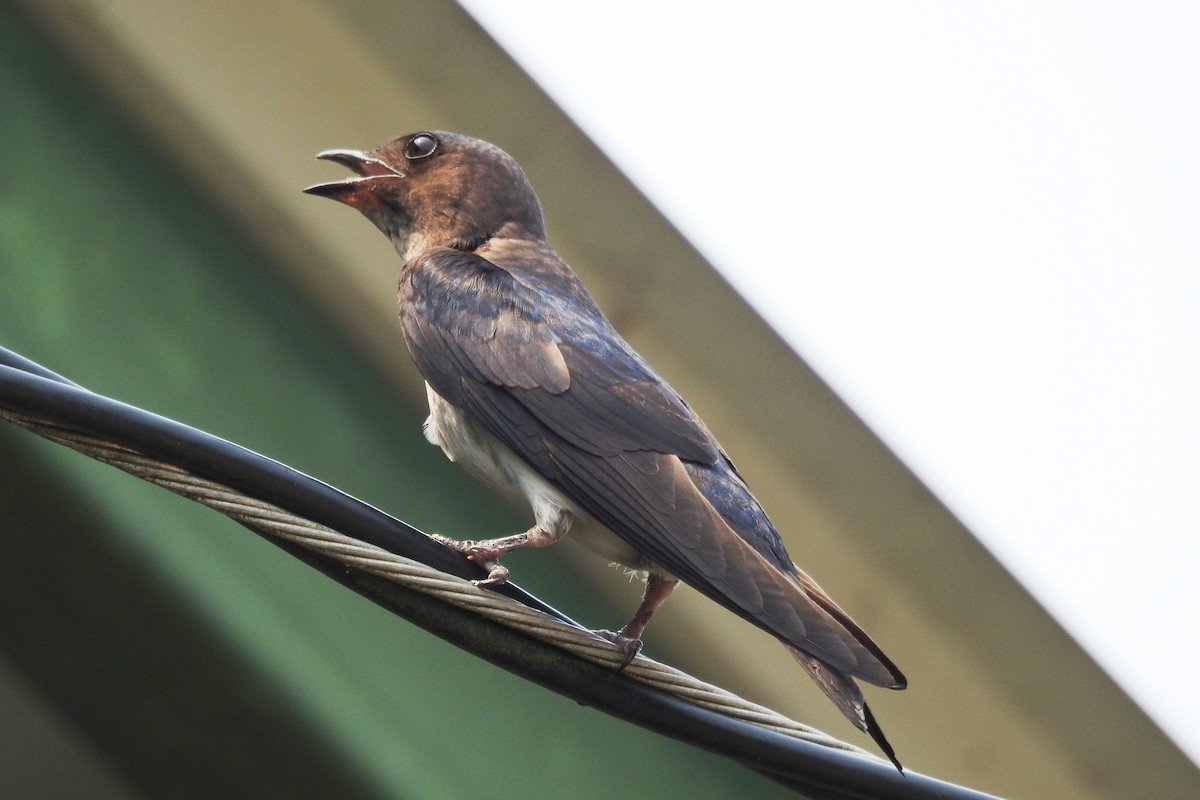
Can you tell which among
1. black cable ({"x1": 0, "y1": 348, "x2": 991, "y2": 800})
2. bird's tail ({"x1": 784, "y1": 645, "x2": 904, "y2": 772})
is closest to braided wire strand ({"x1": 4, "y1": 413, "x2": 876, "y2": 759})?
black cable ({"x1": 0, "y1": 348, "x2": 991, "y2": 800})

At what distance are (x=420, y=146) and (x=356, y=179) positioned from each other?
184 mm

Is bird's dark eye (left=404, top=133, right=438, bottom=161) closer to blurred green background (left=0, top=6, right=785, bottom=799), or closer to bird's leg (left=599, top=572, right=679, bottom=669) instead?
bird's leg (left=599, top=572, right=679, bottom=669)

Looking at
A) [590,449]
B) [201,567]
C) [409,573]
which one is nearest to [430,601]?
[409,573]

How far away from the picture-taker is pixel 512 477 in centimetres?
218

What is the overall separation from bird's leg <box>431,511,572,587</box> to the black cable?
8cm

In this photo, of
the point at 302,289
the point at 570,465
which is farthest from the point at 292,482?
the point at 302,289

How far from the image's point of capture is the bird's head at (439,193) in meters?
2.67

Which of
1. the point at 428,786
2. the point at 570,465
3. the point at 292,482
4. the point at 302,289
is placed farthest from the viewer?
the point at 302,289

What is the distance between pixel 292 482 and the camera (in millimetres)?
1452

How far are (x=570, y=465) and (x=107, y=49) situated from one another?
9.77 feet

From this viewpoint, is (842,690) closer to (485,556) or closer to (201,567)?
(485,556)

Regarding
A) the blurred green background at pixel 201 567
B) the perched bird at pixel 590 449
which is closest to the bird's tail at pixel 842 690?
the perched bird at pixel 590 449

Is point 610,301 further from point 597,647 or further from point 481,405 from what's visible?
point 597,647

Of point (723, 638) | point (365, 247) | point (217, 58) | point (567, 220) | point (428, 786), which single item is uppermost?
point (217, 58)
